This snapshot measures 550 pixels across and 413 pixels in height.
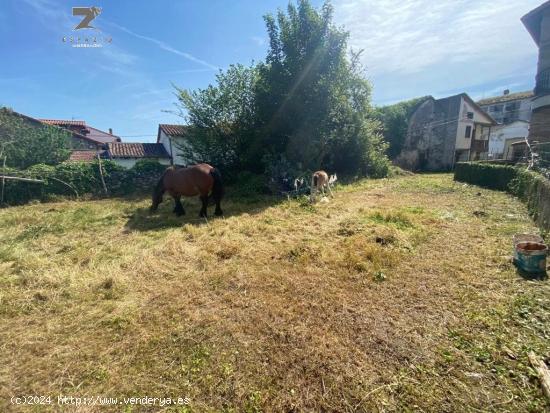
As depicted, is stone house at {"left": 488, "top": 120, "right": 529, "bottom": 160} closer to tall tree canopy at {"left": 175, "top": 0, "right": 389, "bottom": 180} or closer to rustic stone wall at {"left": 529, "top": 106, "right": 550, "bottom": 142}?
rustic stone wall at {"left": 529, "top": 106, "right": 550, "bottom": 142}

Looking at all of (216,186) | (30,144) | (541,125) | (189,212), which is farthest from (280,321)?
(541,125)

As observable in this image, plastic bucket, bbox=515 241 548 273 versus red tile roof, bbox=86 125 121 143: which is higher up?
red tile roof, bbox=86 125 121 143

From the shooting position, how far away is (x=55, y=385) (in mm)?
2275

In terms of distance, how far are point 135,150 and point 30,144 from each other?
12.9m

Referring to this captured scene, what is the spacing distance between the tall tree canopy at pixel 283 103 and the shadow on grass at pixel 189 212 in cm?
268

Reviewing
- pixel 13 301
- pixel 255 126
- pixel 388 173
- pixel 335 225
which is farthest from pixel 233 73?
pixel 13 301

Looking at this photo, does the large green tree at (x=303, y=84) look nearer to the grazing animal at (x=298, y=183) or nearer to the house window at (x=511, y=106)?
the grazing animal at (x=298, y=183)

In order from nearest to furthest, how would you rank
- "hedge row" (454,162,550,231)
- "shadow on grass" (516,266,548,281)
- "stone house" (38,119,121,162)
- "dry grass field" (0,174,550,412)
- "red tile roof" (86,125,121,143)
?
"dry grass field" (0,174,550,412), "shadow on grass" (516,266,548,281), "hedge row" (454,162,550,231), "stone house" (38,119,121,162), "red tile roof" (86,125,121,143)

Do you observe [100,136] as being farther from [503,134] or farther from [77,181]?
[503,134]

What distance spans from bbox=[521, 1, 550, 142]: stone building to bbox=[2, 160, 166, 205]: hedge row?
816 inches

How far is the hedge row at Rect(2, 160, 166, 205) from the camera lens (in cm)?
1134

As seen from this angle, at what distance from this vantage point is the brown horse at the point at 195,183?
25.6 feet

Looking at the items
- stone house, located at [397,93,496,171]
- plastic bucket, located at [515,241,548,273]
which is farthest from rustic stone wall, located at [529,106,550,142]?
plastic bucket, located at [515,241,548,273]

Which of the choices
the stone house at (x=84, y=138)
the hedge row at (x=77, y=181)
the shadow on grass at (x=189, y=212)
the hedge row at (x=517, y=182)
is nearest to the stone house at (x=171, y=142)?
the stone house at (x=84, y=138)
